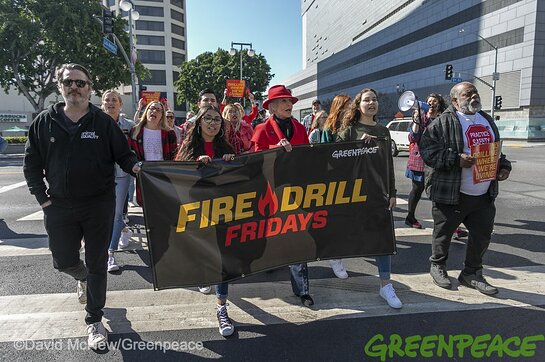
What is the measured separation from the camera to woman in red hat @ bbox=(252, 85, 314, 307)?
332cm

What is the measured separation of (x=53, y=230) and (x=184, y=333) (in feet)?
4.10

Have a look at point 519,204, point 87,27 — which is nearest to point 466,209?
point 519,204

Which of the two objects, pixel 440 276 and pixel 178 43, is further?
pixel 178 43

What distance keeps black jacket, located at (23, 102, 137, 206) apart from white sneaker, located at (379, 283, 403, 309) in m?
2.56

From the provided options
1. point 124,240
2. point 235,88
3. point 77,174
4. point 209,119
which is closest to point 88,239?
point 77,174

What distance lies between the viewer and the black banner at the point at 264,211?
2.81 m

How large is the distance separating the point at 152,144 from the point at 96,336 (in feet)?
7.61

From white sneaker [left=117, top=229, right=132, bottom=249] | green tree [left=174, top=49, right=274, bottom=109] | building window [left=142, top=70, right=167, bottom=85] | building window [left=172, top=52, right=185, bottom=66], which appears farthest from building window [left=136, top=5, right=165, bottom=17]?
white sneaker [left=117, top=229, right=132, bottom=249]

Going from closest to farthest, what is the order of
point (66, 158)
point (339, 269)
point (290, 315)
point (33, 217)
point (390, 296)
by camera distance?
point (66, 158) < point (290, 315) < point (390, 296) < point (339, 269) < point (33, 217)

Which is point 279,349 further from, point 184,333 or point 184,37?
point 184,37

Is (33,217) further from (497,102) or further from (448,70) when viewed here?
(497,102)

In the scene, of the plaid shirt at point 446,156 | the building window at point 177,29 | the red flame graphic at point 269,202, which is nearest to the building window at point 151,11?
the building window at point 177,29

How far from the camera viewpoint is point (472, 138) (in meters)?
3.43

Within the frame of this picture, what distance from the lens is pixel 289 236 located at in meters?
3.12
